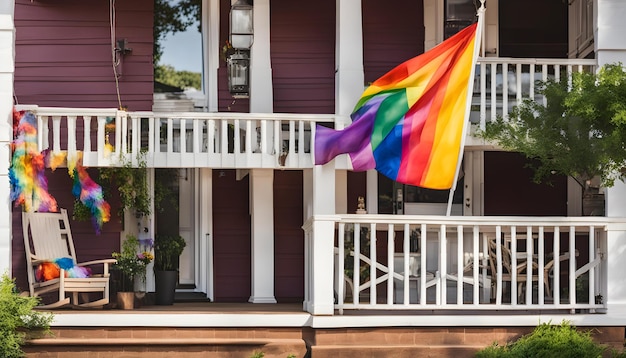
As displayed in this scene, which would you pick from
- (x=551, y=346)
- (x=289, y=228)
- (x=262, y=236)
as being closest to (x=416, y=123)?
(x=551, y=346)

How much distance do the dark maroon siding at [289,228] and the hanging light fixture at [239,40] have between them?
4.56 feet

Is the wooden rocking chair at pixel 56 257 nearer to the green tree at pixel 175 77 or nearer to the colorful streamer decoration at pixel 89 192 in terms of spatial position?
the colorful streamer decoration at pixel 89 192

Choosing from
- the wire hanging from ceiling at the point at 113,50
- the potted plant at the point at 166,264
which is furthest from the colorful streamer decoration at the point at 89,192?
the wire hanging from ceiling at the point at 113,50

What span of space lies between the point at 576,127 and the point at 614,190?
966mm

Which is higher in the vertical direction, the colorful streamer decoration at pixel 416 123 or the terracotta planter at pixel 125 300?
the colorful streamer decoration at pixel 416 123

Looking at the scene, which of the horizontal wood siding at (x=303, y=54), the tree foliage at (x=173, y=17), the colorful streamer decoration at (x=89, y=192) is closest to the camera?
the colorful streamer decoration at (x=89, y=192)

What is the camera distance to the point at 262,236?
49.2ft

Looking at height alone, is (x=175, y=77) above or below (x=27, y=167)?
above

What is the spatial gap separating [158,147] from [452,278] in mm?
3662

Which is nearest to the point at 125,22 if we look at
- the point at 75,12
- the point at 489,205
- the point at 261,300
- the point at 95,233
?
the point at 75,12

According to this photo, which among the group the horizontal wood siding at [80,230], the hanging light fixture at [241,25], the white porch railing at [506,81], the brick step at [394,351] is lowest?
the brick step at [394,351]

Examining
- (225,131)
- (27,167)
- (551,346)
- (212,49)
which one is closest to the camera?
(551,346)

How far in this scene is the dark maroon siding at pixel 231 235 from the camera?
15406 mm

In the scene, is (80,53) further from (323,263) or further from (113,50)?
(323,263)
